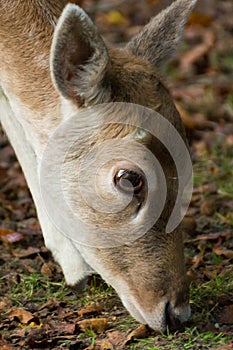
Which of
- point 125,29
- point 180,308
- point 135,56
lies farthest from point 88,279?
point 125,29

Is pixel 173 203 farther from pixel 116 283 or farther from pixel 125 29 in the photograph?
pixel 125 29

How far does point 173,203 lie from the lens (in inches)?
181

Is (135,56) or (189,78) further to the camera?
(189,78)

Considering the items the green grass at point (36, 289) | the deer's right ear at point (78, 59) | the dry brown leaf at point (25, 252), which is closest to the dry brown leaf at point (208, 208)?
the dry brown leaf at point (25, 252)

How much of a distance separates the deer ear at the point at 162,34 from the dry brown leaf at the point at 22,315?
1546 millimetres

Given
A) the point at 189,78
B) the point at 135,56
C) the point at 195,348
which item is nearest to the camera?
the point at 195,348

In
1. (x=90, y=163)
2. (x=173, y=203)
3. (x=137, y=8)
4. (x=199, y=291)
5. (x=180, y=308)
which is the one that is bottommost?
(x=137, y=8)

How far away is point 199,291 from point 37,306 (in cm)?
91

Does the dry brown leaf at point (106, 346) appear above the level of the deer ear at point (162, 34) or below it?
below

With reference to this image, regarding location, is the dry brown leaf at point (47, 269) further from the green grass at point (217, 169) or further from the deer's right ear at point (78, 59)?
the green grass at point (217, 169)

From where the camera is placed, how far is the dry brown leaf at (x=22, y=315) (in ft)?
16.2

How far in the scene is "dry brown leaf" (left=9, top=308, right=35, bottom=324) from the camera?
494 centimetres

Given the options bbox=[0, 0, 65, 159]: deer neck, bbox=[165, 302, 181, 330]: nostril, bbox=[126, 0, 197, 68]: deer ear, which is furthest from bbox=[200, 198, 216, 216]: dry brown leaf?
bbox=[165, 302, 181, 330]: nostril

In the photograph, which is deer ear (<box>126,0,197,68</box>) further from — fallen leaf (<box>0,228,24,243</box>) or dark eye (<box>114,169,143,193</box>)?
fallen leaf (<box>0,228,24,243</box>)
